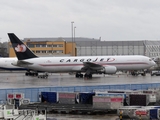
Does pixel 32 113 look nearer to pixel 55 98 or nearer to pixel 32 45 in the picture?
pixel 55 98

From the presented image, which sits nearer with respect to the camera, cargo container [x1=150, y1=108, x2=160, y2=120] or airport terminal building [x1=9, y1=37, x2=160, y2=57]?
cargo container [x1=150, y1=108, x2=160, y2=120]

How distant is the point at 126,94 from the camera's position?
111ft

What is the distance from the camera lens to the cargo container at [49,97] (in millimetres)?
35812

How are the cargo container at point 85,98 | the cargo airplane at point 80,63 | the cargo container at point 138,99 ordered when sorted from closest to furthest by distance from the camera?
the cargo container at point 138,99 < the cargo container at point 85,98 < the cargo airplane at point 80,63

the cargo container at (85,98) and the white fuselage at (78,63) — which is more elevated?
the white fuselage at (78,63)

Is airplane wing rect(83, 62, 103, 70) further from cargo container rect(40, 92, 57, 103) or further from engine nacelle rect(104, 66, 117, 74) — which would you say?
cargo container rect(40, 92, 57, 103)

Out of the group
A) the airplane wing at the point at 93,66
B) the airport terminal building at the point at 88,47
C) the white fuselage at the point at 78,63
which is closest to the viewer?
the airplane wing at the point at 93,66

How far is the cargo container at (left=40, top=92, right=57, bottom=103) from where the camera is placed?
35.8 m

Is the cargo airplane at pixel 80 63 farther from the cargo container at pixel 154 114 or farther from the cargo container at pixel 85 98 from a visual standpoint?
the cargo container at pixel 154 114

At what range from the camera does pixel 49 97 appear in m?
36.1

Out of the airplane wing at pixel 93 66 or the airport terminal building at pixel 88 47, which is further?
the airport terminal building at pixel 88 47

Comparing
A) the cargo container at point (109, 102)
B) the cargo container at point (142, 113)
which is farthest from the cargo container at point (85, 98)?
the cargo container at point (142, 113)

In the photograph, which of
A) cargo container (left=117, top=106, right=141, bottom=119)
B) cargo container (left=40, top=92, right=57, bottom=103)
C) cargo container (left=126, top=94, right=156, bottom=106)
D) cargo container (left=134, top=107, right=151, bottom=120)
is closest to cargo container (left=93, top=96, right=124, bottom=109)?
cargo container (left=126, top=94, right=156, bottom=106)

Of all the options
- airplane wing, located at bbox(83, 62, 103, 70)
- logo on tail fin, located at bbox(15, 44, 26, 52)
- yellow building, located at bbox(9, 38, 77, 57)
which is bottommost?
airplane wing, located at bbox(83, 62, 103, 70)
